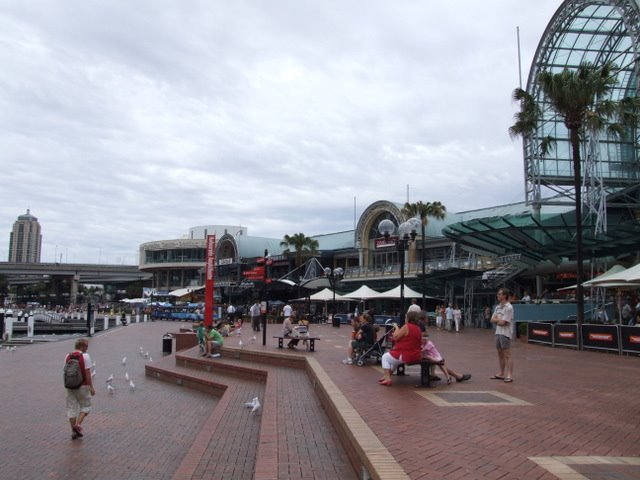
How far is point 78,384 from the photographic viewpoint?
26.1ft

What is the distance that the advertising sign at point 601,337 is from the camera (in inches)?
630

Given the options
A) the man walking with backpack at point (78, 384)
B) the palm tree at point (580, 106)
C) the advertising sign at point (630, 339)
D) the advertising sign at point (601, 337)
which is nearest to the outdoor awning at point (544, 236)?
the palm tree at point (580, 106)

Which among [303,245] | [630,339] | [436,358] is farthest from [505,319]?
[303,245]

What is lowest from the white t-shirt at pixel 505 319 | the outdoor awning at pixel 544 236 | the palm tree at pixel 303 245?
the white t-shirt at pixel 505 319

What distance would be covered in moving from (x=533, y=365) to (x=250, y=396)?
6.53 metres

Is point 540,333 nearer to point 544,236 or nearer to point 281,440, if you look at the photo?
point 544,236

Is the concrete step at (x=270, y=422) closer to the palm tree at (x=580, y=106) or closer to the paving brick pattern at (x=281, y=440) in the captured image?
the paving brick pattern at (x=281, y=440)

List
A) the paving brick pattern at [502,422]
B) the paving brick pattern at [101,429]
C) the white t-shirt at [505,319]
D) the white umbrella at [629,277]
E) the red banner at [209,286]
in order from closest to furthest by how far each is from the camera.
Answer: the paving brick pattern at [502,422], the paving brick pattern at [101,429], the white t-shirt at [505,319], the white umbrella at [629,277], the red banner at [209,286]

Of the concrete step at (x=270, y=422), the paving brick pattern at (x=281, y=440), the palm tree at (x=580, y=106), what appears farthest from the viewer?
the palm tree at (x=580, y=106)

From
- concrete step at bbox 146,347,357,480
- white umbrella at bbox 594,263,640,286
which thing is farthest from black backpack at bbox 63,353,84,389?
white umbrella at bbox 594,263,640,286

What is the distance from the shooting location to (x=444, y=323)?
3042cm

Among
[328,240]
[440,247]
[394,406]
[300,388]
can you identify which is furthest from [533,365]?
[328,240]

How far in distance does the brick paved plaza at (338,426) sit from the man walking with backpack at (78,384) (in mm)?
327

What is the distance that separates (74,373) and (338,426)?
389 cm
